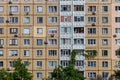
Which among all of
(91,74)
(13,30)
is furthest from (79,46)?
(13,30)

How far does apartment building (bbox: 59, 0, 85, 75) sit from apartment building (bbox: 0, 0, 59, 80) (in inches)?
26.9

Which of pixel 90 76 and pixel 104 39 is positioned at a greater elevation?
pixel 104 39

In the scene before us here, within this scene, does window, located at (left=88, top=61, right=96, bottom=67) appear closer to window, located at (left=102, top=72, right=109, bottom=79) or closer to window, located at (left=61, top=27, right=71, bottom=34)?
window, located at (left=102, top=72, right=109, bottom=79)

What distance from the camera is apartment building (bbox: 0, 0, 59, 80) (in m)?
54.7

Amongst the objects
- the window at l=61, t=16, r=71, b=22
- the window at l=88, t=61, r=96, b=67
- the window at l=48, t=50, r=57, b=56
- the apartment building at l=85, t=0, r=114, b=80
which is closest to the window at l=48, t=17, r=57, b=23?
the window at l=61, t=16, r=71, b=22

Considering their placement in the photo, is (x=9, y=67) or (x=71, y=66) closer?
(x=71, y=66)

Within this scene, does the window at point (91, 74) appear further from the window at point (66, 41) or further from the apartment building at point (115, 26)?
the window at point (66, 41)

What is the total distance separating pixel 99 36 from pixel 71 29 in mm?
3240

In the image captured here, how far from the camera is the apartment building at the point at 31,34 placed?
5472 cm

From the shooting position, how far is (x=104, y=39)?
5491 centimetres

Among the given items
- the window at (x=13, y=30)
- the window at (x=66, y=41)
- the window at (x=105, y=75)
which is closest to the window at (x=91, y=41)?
the window at (x=66, y=41)

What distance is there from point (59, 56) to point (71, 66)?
16.3 m

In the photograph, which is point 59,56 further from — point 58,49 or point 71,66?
point 71,66

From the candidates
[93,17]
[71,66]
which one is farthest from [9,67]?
[71,66]
